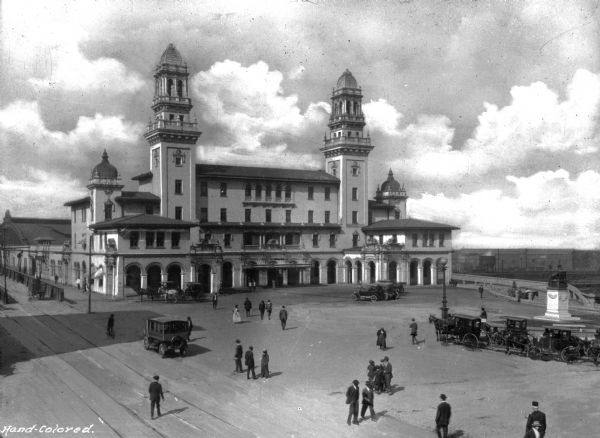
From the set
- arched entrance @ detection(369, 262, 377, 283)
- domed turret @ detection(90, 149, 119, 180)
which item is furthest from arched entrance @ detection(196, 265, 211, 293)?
arched entrance @ detection(369, 262, 377, 283)

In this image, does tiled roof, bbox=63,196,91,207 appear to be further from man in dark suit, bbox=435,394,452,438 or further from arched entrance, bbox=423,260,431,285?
man in dark suit, bbox=435,394,452,438

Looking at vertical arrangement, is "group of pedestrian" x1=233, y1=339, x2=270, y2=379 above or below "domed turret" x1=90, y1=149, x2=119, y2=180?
below

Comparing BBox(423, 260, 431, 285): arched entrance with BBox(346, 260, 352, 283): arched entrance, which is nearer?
BBox(423, 260, 431, 285): arched entrance

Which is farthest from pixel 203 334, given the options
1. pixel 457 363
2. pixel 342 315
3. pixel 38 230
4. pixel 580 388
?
pixel 38 230

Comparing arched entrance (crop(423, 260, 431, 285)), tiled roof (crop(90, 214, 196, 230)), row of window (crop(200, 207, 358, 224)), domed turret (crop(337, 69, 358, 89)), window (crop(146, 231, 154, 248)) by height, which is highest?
domed turret (crop(337, 69, 358, 89))

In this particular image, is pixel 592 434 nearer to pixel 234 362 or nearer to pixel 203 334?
pixel 234 362

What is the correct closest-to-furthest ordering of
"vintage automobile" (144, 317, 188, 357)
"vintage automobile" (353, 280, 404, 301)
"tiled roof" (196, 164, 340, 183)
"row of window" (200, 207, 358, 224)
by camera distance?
1. "vintage automobile" (144, 317, 188, 357)
2. "vintage automobile" (353, 280, 404, 301)
3. "row of window" (200, 207, 358, 224)
4. "tiled roof" (196, 164, 340, 183)
